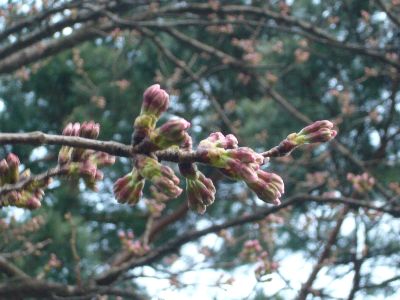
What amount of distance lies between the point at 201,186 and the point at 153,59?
25.1 ft

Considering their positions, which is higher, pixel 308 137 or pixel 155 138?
pixel 308 137

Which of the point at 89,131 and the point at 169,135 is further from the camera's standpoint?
the point at 89,131

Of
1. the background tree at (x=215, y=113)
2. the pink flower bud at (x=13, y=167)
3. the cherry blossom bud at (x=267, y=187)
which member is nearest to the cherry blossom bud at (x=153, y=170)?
the cherry blossom bud at (x=267, y=187)

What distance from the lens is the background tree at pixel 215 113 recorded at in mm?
4085

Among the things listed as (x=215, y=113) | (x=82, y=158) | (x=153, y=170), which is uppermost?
(x=215, y=113)

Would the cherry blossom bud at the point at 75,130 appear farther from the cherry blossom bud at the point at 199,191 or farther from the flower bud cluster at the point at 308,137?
the flower bud cluster at the point at 308,137

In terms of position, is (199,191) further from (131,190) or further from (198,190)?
(131,190)

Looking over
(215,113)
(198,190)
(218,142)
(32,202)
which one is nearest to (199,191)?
(198,190)

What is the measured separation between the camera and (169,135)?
0.99 metres

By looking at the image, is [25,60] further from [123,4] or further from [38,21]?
[123,4]

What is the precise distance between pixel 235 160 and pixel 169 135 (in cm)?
12

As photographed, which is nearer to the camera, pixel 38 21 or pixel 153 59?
pixel 38 21

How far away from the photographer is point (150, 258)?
342 centimetres

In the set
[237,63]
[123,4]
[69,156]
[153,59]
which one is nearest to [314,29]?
[237,63]
